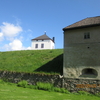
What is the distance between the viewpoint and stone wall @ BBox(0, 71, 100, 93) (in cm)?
843

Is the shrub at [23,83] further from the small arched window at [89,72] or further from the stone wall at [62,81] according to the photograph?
the small arched window at [89,72]

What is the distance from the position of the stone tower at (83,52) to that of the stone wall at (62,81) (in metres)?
0.43

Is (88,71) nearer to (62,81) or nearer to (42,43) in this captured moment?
(62,81)

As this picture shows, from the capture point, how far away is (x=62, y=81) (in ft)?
30.7

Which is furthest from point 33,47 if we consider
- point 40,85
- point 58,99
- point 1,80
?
point 58,99

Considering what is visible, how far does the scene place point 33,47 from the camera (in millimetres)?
44875

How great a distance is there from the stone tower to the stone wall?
0.43 m

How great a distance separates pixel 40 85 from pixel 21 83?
2.28m

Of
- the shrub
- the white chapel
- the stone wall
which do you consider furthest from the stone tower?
the white chapel

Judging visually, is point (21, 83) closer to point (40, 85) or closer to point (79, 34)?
point (40, 85)

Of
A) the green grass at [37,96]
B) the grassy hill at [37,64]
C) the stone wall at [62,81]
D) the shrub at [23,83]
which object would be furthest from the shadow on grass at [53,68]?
the green grass at [37,96]

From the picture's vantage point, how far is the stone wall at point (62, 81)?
27.6 feet

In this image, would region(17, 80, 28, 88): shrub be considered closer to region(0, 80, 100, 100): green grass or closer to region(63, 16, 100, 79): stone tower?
region(0, 80, 100, 100): green grass

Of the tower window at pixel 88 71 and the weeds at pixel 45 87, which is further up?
the tower window at pixel 88 71
